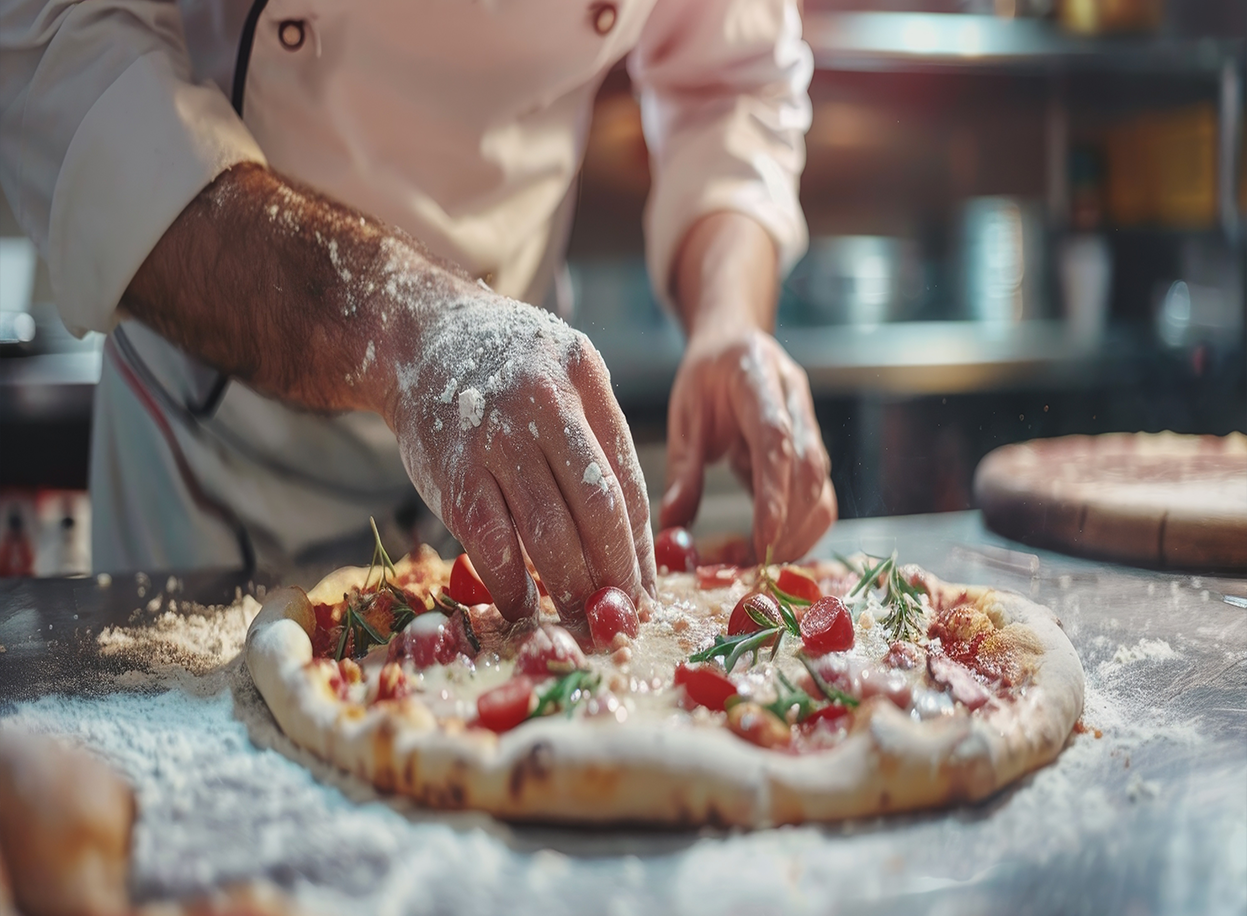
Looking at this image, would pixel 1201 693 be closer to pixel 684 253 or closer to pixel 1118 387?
pixel 684 253

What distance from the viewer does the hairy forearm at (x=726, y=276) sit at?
1.83 m

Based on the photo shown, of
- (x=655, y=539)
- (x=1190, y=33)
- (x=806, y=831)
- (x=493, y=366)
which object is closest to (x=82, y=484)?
(x=655, y=539)

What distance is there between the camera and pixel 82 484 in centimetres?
305

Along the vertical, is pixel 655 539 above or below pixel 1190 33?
below

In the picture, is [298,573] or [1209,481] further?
[1209,481]

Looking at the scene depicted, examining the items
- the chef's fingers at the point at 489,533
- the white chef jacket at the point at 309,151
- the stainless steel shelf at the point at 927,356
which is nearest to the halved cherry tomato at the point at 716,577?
the chef's fingers at the point at 489,533

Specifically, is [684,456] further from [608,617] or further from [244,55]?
[244,55]

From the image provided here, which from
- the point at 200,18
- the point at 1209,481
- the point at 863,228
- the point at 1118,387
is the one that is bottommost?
the point at 1118,387

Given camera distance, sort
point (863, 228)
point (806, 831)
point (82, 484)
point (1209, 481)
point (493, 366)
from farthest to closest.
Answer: point (863, 228), point (82, 484), point (1209, 481), point (493, 366), point (806, 831)

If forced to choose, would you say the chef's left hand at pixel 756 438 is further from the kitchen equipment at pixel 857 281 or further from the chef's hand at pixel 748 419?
the kitchen equipment at pixel 857 281

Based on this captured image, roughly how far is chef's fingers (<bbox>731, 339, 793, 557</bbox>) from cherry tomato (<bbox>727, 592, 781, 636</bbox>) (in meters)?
0.37

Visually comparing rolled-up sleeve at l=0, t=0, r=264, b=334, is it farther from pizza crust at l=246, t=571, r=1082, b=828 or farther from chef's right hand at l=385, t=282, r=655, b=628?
pizza crust at l=246, t=571, r=1082, b=828

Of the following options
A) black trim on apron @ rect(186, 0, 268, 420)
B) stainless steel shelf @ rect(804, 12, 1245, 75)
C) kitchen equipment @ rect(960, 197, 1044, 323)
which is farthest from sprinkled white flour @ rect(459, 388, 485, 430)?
kitchen equipment @ rect(960, 197, 1044, 323)

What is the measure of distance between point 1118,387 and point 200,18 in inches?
134
